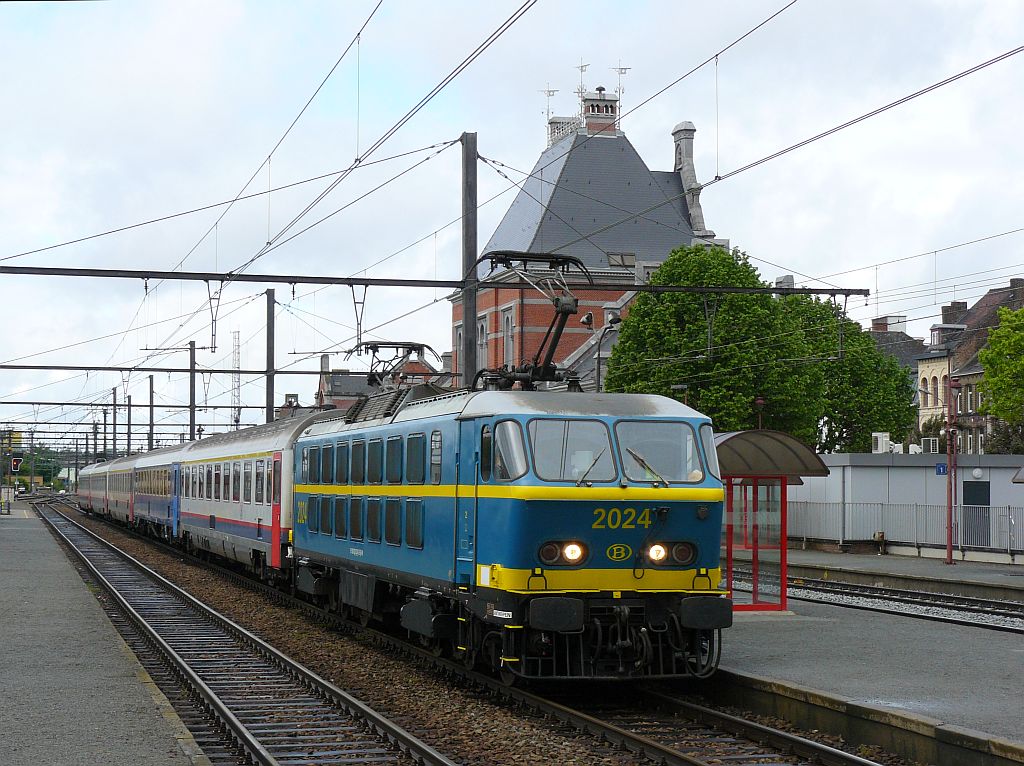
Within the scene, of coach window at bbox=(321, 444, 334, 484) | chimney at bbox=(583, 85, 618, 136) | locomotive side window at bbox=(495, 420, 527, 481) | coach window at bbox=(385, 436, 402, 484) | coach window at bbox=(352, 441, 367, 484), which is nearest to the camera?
locomotive side window at bbox=(495, 420, 527, 481)

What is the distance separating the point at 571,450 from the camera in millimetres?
13633

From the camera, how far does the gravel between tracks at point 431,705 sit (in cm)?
1116

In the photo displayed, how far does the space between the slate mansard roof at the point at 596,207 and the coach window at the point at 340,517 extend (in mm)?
54425

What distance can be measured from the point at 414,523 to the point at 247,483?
13.0m

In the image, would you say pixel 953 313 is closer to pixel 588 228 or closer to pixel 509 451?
pixel 588 228

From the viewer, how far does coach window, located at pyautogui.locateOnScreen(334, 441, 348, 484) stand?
19422 mm

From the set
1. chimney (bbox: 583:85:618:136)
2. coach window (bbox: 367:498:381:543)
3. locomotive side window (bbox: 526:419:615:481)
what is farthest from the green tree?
locomotive side window (bbox: 526:419:615:481)

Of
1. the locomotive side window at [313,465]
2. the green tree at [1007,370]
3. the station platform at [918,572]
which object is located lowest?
the station platform at [918,572]

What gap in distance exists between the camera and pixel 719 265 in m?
54.7

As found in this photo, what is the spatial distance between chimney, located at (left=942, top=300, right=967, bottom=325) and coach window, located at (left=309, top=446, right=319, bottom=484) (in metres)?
85.2

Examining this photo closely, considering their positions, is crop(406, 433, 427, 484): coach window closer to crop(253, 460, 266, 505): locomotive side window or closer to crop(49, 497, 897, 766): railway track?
crop(49, 497, 897, 766): railway track

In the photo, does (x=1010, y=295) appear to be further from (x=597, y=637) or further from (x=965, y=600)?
(x=597, y=637)

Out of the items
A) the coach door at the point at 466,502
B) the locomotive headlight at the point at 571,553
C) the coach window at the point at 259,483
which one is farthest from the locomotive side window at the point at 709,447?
the coach window at the point at 259,483

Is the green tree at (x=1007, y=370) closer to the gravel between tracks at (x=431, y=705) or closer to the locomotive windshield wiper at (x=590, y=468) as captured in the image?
the gravel between tracks at (x=431, y=705)
